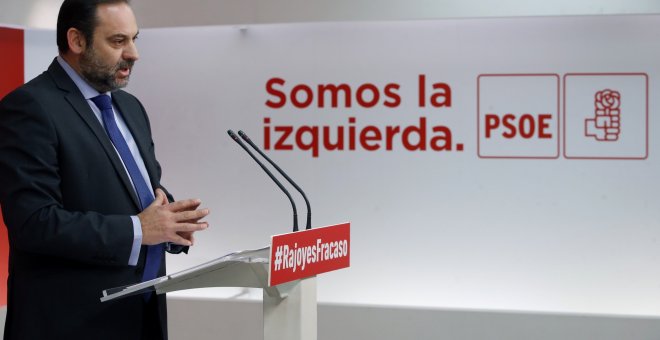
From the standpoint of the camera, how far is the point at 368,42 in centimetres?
501

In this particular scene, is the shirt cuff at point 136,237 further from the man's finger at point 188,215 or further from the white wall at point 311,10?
the white wall at point 311,10

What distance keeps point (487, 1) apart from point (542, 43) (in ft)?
1.74

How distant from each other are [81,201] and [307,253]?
1.79 ft

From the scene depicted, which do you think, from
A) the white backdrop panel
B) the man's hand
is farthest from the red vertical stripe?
the man's hand

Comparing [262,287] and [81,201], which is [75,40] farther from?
[262,287]

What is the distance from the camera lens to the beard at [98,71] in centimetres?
208

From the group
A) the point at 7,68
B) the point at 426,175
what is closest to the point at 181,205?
the point at 426,175

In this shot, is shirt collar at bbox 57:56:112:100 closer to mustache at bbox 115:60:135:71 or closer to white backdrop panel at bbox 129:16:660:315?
mustache at bbox 115:60:135:71

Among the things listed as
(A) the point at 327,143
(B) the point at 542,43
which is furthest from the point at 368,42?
(B) the point at 542,43

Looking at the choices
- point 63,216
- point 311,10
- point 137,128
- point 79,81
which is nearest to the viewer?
point 63,216

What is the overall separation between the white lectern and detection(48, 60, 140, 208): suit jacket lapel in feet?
0.87

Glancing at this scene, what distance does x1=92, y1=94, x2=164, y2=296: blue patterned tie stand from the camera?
2.11 meters

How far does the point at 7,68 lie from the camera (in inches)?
193

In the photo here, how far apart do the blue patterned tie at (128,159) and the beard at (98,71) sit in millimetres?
43
